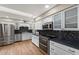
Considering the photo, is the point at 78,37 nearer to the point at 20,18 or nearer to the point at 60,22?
the point at 60,22

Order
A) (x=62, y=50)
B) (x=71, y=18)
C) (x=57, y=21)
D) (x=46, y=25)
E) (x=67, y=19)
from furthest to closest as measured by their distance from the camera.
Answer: (x=46, y=25), (x=57, y=21), (x=67, y=19), (x=71, y=18), (x=62, y=50)

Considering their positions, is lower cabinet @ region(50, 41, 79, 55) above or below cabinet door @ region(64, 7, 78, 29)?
below

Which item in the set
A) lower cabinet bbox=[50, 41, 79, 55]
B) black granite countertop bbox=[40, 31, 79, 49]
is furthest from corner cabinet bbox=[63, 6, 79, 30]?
lower cabinet bbox=[50, 41, 79, 55]

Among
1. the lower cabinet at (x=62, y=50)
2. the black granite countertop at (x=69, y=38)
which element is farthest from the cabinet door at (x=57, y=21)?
the lower cabinet at (x=62, y=50)

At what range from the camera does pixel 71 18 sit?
6.31 feet

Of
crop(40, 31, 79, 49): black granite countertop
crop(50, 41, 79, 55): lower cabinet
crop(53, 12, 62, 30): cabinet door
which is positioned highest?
crop(53, 12, 62, 30): cabinet door

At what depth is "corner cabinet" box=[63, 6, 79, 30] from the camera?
1760 millimetres

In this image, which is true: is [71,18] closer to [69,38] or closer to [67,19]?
[67,19]

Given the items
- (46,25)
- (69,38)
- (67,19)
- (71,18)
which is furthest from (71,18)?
(46,25)

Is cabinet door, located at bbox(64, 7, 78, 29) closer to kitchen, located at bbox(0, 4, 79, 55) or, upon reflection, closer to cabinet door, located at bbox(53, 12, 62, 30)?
kitchen, located at bbox(0, 4, 79, 55)

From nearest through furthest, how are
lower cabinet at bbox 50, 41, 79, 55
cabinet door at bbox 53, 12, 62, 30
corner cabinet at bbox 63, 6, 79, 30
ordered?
lower cabinet at bbox 50, 41, 79, 55, corner cabinet at bbox 63, 6, 79, 30, cabinet door at bbox 53, 12, 62, 30

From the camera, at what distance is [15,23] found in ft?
7.81

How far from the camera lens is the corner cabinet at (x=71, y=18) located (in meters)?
1.76
